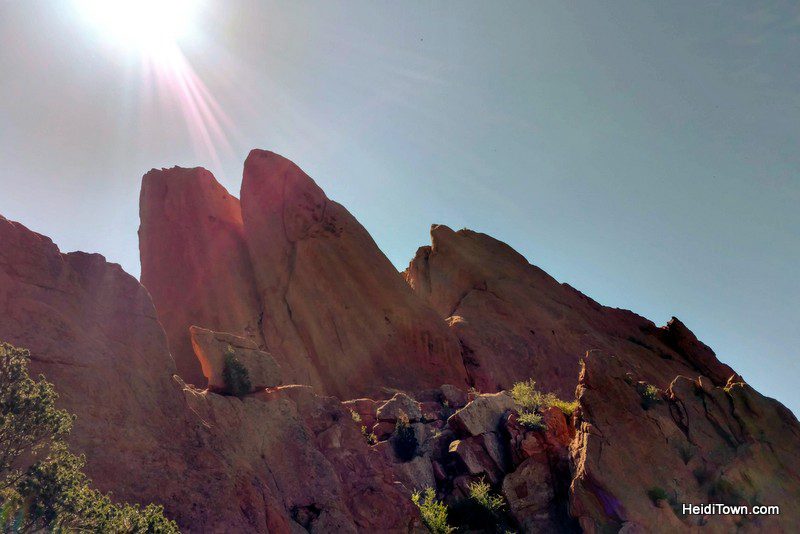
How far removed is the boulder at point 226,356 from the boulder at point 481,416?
7745mm

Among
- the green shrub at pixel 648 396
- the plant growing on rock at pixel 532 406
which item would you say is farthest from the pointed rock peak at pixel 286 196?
the green shrub at pixel 648 396

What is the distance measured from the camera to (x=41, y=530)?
9328mm

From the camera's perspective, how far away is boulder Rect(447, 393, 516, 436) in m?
22.0

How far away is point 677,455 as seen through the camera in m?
20.2

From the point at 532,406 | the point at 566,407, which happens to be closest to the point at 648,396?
the point at 566,407

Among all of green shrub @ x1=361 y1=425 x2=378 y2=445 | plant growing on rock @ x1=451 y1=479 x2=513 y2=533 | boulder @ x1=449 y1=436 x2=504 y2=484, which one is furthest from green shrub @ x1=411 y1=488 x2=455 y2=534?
green shrub @ x1=361 y1=425 x2=378 y2=445

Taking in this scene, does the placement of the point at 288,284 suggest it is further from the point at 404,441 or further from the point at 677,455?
the point at 677,455

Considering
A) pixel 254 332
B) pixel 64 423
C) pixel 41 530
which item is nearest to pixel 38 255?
pixel 64 423

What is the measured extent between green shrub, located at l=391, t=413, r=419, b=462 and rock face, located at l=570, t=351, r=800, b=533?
6291 millimetres

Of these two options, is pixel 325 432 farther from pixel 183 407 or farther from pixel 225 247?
pixel 225 247

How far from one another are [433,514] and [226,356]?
9109mm

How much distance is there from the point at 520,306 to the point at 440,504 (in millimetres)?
27985

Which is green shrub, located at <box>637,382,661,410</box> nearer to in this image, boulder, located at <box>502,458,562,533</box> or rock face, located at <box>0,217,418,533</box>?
boulder, located at <box>502,458,562,533</box>

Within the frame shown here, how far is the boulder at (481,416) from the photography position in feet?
72.1
